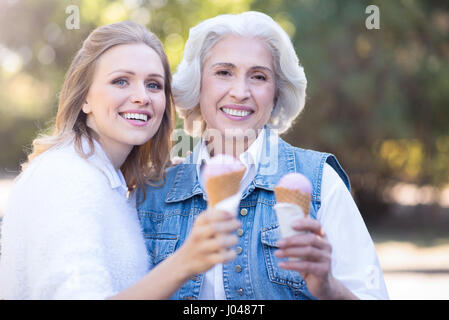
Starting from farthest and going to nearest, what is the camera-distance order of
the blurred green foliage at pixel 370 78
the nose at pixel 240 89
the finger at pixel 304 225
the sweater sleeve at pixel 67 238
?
the blurred green foliage at pixel 370 78, the nose at pixel 240 89, the sweater sleeve at pixel 67 238, the finger at pixel 304 225

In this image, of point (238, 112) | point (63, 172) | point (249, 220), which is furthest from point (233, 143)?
point (63, 172)

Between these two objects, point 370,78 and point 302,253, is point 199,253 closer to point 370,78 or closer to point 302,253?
point 302,253

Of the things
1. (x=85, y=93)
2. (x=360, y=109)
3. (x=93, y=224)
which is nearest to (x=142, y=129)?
(x=85, y=93)

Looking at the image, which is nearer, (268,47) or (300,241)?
(300,241)

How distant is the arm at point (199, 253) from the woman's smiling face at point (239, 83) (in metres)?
1.22

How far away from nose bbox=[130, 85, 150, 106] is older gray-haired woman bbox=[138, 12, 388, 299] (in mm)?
520

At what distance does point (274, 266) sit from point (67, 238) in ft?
3.40

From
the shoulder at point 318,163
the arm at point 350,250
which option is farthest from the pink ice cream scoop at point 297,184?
the shoulder at point 318,163

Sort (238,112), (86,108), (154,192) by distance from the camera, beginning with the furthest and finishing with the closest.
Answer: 1. (154,192)
2. (238,112)
3. (86,108)

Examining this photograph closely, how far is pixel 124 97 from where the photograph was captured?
2.53 m

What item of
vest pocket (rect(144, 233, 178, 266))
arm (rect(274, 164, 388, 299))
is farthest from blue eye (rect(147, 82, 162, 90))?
arm (rect(274, 164, 388, 299))

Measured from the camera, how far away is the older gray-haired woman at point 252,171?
244cm

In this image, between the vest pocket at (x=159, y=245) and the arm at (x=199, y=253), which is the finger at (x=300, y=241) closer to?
the arm at (x=199, y=253)

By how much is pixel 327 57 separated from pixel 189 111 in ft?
33.4
